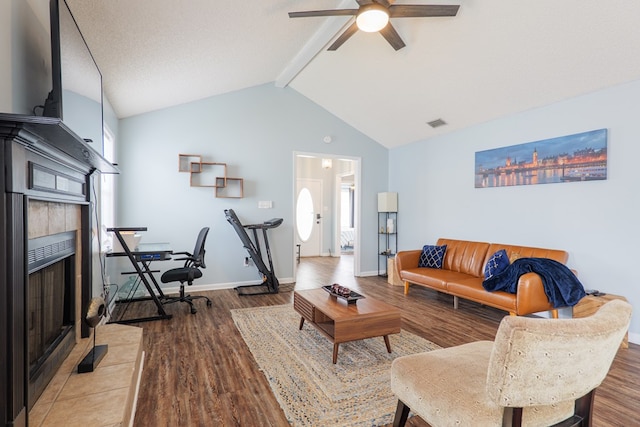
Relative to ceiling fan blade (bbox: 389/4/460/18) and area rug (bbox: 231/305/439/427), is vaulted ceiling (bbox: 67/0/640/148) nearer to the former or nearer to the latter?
ceiling fan blade (bbox: 389/4/460/18)

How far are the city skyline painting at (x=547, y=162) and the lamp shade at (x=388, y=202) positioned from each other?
164 cm

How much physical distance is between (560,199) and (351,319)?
2840mm

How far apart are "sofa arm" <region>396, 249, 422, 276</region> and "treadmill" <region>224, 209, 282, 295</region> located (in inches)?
72.9

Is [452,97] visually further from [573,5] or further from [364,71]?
[573,5]

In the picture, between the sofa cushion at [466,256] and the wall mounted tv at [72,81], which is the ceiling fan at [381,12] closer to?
the wall mounted tv at [72,81]

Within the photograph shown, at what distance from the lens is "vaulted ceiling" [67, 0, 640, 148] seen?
2.55 m

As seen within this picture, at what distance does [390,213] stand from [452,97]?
2.53 metres

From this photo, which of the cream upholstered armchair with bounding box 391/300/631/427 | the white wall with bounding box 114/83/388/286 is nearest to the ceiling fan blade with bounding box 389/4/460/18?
the cream upholstered armchair with bounding box 391/300/631/427

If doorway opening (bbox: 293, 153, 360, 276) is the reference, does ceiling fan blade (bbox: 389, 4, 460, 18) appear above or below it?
above

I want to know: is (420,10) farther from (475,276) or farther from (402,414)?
(475,276)

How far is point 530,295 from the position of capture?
3033mm

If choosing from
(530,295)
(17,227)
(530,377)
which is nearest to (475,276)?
(530,295)

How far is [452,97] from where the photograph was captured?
13.5 ft

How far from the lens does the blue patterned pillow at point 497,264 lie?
3486 mm
